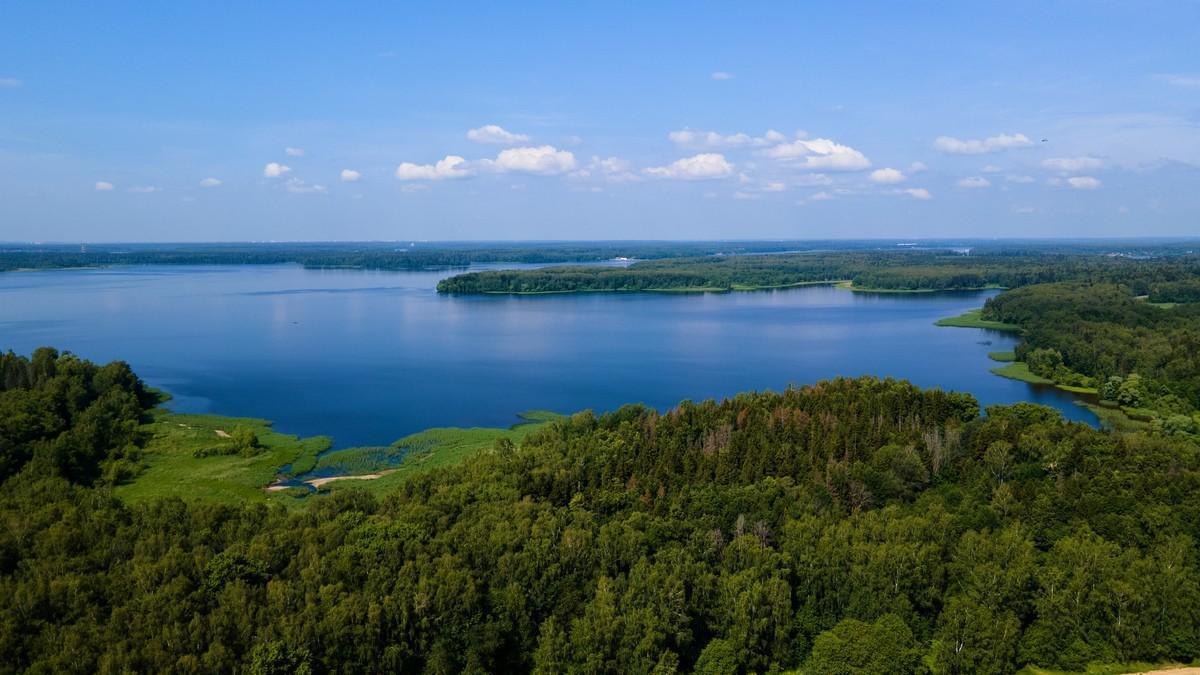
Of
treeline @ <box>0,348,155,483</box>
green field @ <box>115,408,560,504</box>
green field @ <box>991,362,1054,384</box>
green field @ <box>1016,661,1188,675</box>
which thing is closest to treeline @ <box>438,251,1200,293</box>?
green field @ <box>991,362,1054,384</box>

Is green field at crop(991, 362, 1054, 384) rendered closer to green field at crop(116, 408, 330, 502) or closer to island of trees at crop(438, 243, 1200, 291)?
green field at crop(116, 408, 330, 502)

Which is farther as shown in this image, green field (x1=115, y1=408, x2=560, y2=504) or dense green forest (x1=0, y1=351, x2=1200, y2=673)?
green field (x1=115, y1=408, x2=560, y2=504)

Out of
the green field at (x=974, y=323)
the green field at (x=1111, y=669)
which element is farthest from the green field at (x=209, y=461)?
the green field at (x=974, y=323)

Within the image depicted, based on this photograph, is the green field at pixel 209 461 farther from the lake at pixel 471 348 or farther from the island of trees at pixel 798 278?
the island of trees at pixel 798 278

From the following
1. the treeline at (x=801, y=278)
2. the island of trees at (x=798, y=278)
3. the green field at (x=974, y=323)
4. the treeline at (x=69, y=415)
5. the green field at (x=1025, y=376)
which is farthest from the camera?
the treeline at (x=801, y=278)

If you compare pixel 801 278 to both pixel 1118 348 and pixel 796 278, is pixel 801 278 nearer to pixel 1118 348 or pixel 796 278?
pixel 796 278

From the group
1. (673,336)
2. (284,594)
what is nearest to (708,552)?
Answer: (284,594)
